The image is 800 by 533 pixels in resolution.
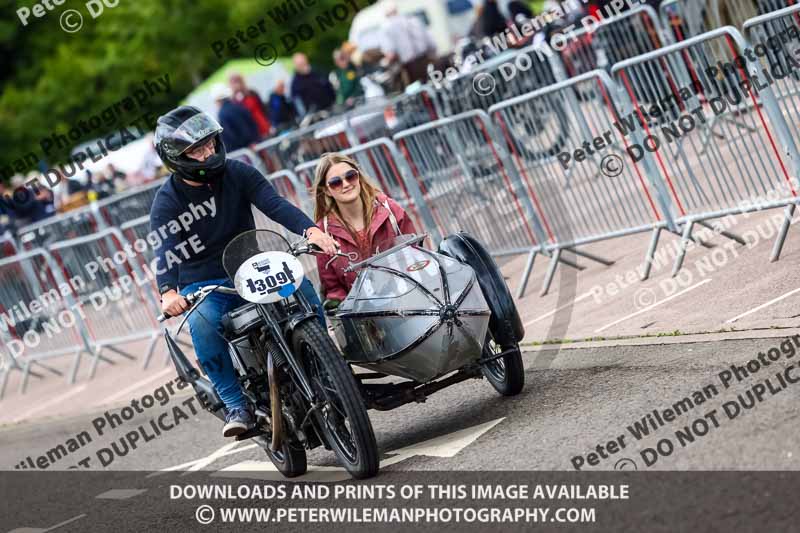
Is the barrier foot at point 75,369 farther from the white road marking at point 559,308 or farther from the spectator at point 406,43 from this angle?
the spectator at point 406,43

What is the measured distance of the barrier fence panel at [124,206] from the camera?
795 inches

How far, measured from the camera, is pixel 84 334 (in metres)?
16.5

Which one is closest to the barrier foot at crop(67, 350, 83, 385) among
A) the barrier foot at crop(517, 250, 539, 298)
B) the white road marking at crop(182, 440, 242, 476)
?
the barrier foot at crop(517, 250, 539, 298)

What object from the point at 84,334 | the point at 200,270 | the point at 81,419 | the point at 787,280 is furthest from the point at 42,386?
the point at 787,280

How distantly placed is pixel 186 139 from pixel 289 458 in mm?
1919

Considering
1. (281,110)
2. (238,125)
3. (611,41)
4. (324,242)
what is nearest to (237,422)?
(324,242)

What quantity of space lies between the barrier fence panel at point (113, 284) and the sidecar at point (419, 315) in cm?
800

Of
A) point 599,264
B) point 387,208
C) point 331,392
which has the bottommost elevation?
point 599,264

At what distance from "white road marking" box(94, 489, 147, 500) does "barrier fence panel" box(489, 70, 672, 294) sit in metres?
4.07

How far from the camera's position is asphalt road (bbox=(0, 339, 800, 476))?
240 inches

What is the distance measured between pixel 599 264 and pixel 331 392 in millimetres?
5304

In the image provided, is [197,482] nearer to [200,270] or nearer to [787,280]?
[200,270]

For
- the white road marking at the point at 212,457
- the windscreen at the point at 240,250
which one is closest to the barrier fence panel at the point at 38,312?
the white road marking at the point at 212,457

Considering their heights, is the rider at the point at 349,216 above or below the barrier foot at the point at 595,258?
above
